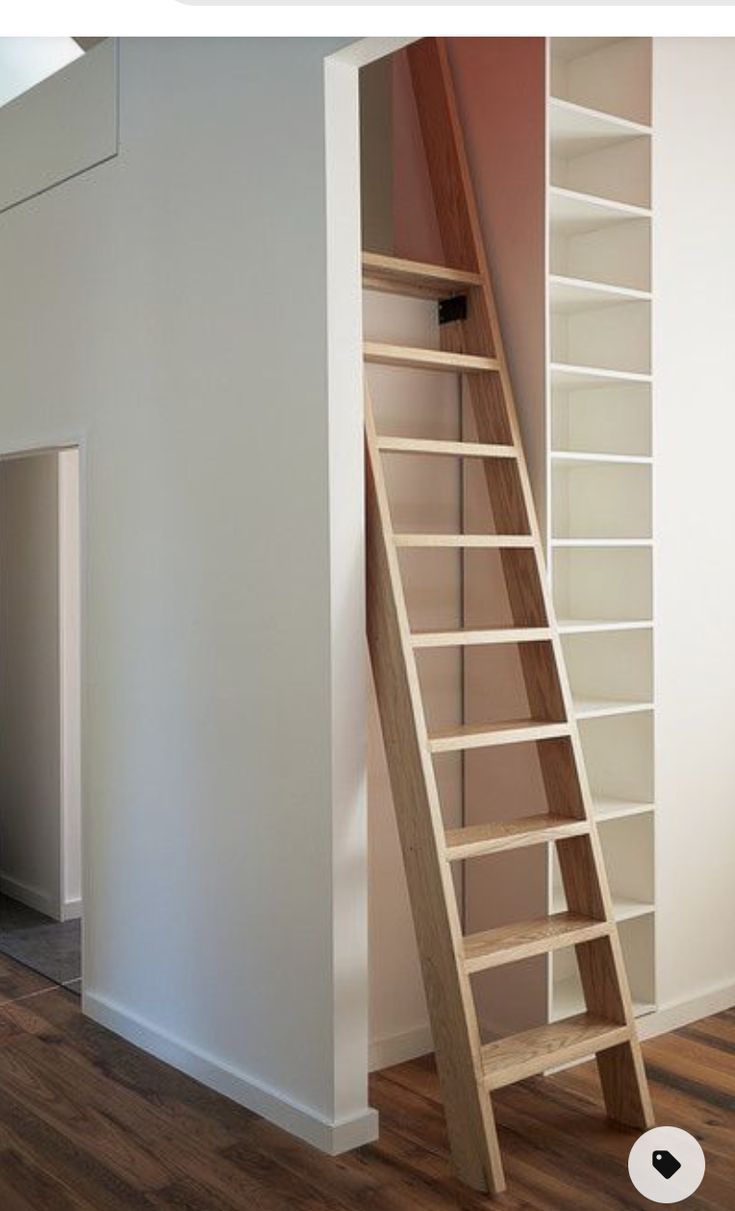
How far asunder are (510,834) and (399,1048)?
0.93 metres

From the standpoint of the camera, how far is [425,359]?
3416 millimetres

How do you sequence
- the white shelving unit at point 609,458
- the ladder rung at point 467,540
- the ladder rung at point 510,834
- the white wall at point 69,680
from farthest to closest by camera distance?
1. the white wall at point 69,680
2. the white shelving unit at point 609,458
3. the ladder rung at point 467,540
4. the ladder rung at point 510,834

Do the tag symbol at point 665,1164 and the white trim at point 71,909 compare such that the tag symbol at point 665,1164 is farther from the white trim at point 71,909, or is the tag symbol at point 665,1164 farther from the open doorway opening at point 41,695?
the white trim at point 71,909

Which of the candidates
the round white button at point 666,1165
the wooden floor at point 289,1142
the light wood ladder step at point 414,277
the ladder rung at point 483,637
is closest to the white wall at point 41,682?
the wooden floor at point 289,1142

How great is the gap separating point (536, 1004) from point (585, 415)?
1846 mm

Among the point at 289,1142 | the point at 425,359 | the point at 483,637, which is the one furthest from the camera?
the point at 425,359

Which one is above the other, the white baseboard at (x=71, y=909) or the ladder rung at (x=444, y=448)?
the ladder rung at (x=444, y=448)

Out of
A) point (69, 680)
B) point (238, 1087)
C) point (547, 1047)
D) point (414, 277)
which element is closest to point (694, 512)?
point (414, 277)

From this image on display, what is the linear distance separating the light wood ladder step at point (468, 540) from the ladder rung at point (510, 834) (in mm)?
760

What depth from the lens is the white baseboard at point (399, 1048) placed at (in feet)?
11.8

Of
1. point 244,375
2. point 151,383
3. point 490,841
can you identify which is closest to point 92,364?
point 151,383

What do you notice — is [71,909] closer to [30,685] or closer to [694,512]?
[30,685]

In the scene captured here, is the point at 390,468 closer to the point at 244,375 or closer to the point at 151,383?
the point at 244,375

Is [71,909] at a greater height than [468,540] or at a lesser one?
lesser
